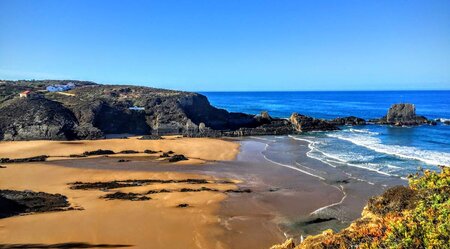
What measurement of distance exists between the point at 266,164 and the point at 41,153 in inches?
830

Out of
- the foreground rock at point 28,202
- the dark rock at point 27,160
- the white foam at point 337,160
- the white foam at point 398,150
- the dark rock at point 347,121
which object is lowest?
the dark rock at point 27,160

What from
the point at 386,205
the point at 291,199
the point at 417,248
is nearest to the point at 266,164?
the point at 291,199

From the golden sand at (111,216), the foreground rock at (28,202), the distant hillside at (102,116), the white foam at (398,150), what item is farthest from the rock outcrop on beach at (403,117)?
the foreground rock at (28,202)

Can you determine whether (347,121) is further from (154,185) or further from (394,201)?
(394,201)

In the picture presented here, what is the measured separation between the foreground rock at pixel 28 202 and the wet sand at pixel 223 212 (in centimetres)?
98

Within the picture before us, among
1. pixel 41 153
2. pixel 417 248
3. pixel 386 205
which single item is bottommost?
pixel 41 153

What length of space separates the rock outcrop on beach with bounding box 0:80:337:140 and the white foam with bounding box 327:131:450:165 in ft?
28.3

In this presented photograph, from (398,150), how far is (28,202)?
104 feet

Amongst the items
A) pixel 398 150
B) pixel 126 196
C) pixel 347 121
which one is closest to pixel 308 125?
pixel 347 121

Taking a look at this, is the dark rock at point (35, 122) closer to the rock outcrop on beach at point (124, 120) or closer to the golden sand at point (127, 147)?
the rock outcrop on beach at point (124, 120)

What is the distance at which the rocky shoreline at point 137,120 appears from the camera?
157 feet

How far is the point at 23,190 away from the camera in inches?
946

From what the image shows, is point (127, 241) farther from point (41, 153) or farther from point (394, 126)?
point (394, 126)

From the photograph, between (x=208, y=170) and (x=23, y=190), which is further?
(x=208, y=170)
